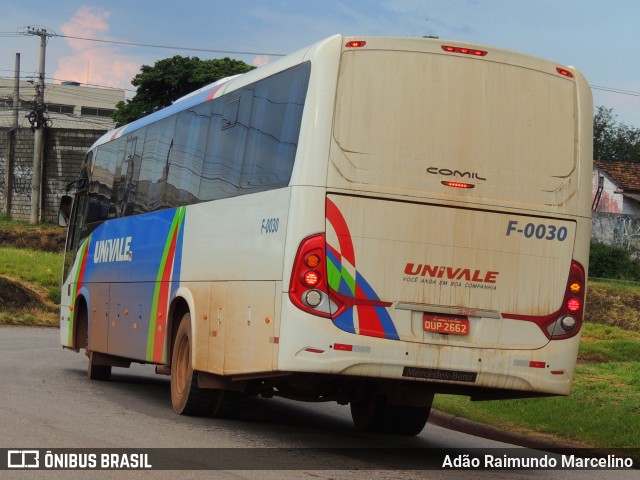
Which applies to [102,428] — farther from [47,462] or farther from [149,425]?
[47,462]

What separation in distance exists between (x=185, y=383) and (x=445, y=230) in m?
4.04

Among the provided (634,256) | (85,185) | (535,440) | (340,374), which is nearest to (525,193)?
(340,374)

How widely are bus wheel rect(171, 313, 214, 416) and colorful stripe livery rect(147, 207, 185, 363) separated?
0.48 metres

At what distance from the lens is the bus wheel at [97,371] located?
18203mm

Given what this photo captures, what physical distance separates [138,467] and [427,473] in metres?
2.46

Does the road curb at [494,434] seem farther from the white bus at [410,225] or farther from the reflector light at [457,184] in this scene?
the reflector light at [457,184]

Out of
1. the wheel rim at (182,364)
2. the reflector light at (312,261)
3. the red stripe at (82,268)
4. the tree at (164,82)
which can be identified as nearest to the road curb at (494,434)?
the wheel rim at (182,364)

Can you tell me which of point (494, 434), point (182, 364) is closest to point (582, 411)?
point (494, 434)

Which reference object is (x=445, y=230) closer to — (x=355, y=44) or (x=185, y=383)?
(x=355, y=44)

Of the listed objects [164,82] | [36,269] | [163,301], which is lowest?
[36,269]

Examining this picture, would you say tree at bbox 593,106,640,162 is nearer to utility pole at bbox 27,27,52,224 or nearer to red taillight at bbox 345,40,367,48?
utility pole at bbox 27,27,52,224

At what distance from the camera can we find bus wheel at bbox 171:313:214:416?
13031mm

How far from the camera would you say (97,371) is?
59.9 ft

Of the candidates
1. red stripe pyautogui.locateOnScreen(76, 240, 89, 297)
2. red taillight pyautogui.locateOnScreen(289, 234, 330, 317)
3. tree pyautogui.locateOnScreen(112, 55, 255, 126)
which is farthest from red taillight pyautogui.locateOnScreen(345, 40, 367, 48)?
tree pyautogui.locateOnScreen(112, 55, 255, 126)
